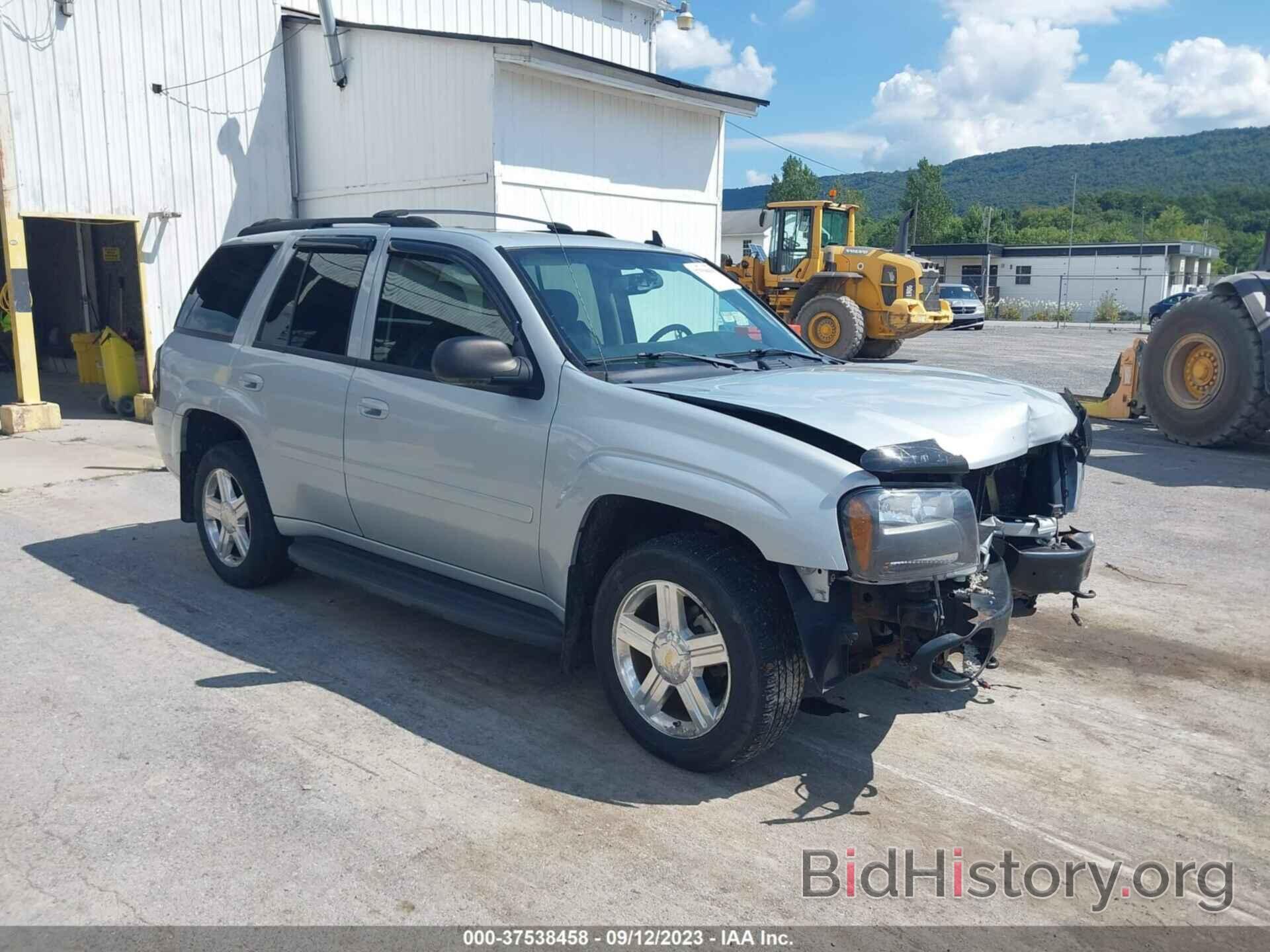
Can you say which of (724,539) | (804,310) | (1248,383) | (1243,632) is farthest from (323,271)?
(804,310)

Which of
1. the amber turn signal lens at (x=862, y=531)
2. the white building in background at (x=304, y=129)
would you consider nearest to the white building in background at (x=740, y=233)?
the white building in background at (x=304, y=129)

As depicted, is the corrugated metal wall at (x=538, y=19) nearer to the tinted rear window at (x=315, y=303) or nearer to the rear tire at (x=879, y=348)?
the rear tire at (x=879, y=348)

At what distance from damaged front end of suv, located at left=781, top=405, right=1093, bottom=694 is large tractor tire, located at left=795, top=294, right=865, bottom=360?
15.7 meters

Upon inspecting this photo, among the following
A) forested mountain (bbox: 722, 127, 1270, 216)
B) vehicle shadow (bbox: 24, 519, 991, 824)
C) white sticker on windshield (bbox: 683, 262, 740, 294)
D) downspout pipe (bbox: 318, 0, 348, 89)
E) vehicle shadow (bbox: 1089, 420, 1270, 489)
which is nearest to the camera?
vehicle shadow (bbox: 24, 519, 991, 824)

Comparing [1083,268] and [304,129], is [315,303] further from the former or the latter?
[1083,268]

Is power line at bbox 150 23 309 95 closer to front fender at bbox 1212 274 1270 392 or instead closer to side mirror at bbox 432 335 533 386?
side mirror at bbox 432 335 533 386

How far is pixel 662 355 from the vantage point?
4.52 m

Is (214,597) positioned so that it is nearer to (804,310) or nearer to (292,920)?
(292,920)

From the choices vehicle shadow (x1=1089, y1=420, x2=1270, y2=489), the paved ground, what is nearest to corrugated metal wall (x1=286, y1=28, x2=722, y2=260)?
vehicle shadow (x1=1089, y1=420, x2=1270, y2=489)

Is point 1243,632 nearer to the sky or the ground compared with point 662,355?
nearer to the ground

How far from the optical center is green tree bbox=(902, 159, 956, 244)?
85062mm

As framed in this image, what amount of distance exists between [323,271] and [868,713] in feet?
11.2

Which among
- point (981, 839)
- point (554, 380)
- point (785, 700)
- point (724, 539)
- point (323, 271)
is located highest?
point (323, 271)

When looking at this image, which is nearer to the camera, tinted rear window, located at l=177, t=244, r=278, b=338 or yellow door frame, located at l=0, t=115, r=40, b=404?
tinted rear window, located at l=177, t=244, r=278, b=338
